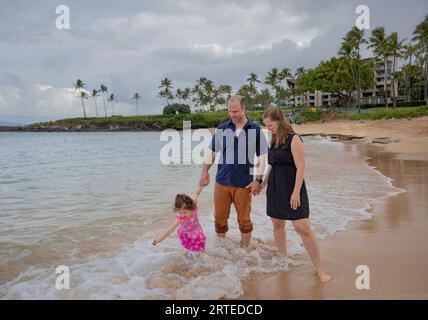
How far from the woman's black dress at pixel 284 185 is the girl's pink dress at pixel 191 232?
37.3 inches

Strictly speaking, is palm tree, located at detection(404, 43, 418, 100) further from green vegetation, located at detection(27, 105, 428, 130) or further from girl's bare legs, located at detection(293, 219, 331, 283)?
girl's bare legs, located at detection(293, 219, 331, 283)

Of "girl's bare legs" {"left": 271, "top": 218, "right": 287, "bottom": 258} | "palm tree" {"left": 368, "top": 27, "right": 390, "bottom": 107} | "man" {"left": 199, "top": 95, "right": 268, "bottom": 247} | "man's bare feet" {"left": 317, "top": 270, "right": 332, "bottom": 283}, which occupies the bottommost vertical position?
"man's bare feet" {"left": 317, "top": 270, "right": 332, "bottom": 283}

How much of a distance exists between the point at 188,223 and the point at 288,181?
1273 mm

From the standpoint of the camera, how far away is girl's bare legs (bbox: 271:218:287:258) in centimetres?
459

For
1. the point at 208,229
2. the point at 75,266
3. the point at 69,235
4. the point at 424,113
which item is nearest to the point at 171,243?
the point at 208,229

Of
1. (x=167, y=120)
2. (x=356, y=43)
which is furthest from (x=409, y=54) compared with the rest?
(x=167, y=120)

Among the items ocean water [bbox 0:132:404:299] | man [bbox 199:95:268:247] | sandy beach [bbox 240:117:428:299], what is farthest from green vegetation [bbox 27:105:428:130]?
man [bbox 199:95:268:247]

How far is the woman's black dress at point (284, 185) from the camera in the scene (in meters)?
4.25

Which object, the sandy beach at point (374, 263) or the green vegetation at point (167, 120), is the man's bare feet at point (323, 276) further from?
the green vegetation at point (167, 120)

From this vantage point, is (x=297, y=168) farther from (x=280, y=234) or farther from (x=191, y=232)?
(x=191, y=232)

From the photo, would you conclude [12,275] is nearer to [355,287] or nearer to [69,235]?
[69,235]

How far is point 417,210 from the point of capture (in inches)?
289

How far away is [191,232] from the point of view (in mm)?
4711

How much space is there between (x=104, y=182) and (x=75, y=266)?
985 cm
